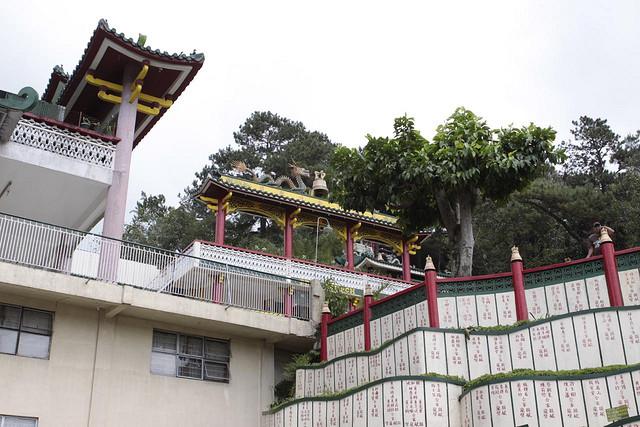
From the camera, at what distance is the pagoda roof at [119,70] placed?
17.3 m

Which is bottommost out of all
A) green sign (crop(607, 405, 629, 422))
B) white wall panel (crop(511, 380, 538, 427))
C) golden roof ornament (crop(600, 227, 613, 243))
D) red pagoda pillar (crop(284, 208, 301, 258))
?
green sign (crop(607, 405, 629, 422))

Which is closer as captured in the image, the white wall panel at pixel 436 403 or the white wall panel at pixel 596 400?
the white wall panel at pixel 596 400

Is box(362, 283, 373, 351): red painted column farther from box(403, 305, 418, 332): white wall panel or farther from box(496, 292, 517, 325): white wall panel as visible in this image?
box(496, 292, 517, 325): white wall panel

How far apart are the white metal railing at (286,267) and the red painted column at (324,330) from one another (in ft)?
9.54

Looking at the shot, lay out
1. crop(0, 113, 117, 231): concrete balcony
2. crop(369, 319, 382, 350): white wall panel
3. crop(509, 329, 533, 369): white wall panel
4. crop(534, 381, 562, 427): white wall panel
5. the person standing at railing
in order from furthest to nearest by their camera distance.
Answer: crop(0, 113, 117, 231): concrete balcony
crop(369, 319, 382, 350): white wall panel
the person standing at railing
crop(509, 329, 533, 369): white wall panel
crop(534, 381, 562, 427): white wall panel

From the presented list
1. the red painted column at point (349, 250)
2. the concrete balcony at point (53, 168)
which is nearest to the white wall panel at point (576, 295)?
the red painted column at point (349, 250)

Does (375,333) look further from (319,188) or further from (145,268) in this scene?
(319,188)

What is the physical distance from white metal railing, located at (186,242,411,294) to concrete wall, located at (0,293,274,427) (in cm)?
333

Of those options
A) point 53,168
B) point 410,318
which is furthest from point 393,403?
point 53,168

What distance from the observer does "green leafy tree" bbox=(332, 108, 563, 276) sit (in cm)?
1577

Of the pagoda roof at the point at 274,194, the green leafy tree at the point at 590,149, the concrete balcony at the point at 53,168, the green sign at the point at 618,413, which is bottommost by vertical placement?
the green sign at the point at 618,413

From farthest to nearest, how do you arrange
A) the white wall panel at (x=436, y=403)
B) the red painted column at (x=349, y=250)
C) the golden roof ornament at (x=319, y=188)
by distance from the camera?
the golden roof ornament at (x=319, y=188) < the red painted column at (x=349, y=250) < the white wall panel at (x=436, y=403)

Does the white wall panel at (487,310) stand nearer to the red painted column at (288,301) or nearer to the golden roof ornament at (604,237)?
the golden roof ornament at (604,237)

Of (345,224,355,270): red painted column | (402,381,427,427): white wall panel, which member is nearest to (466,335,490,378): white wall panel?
(402,381,427,427): white wall panel
